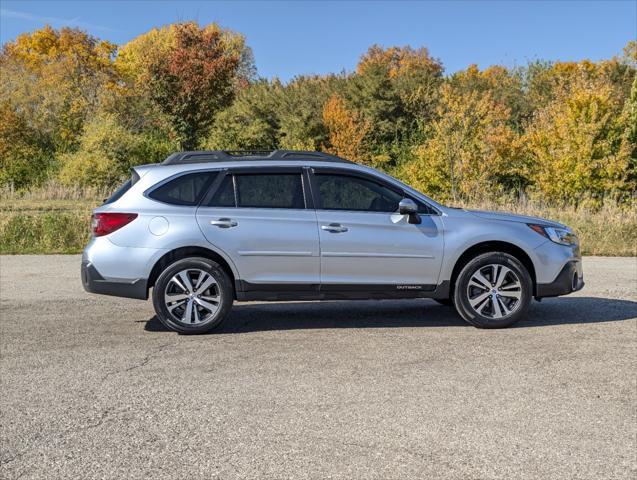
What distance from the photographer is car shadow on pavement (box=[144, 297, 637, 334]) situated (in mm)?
7945

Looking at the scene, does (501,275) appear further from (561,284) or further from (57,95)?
(57,95)

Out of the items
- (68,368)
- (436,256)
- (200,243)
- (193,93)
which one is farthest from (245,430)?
(193,93)

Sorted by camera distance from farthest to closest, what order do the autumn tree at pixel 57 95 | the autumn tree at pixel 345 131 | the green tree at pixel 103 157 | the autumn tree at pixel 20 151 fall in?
the autumn tree at pixel 57 95 → the autumn tree at pixel 345 131 → the autumn tree at pixel 20 151 → the green tree at pixel 103 157

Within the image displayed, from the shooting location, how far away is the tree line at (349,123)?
26.3 meters

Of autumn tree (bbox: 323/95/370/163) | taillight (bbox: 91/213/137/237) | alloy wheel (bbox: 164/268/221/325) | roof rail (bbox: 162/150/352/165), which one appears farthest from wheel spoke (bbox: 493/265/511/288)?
autumn tree (bbox: 323/95/370/163)

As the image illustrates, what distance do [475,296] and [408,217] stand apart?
1.07 metres

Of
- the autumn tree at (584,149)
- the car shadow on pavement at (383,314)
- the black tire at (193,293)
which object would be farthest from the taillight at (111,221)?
the autumn tree at (584,149)

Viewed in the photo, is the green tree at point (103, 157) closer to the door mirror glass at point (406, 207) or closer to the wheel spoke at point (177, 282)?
the wheel spoke at point (177, 282)

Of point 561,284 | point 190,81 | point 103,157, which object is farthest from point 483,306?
point 190,81

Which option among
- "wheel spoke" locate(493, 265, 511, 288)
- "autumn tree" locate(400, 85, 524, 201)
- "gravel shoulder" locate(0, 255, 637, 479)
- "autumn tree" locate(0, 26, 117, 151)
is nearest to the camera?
"gravel shoulder" locate(0, 255, 637, 479)

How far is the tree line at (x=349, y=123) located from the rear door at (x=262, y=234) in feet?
62.4

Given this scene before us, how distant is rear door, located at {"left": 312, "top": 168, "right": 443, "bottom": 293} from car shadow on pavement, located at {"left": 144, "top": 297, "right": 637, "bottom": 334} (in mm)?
596

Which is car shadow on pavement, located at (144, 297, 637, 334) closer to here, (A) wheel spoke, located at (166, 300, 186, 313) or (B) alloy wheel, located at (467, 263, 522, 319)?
(B) alloy wheel, located at (467, 263, 522, 319)

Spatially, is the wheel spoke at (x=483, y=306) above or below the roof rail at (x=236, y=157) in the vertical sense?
below
